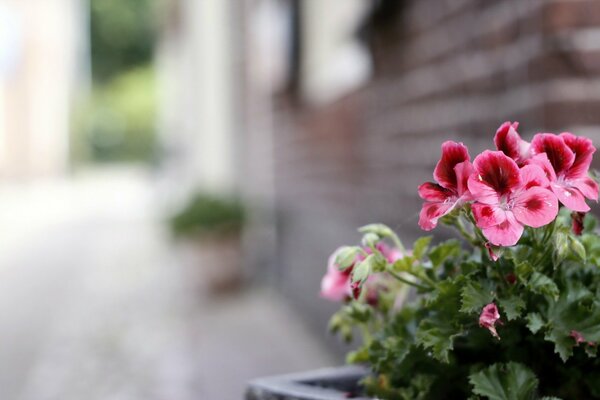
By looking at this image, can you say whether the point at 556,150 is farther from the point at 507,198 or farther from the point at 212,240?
the point at 212,240

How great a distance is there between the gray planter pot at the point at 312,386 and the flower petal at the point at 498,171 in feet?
1.05

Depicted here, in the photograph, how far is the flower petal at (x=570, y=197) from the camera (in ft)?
3.39

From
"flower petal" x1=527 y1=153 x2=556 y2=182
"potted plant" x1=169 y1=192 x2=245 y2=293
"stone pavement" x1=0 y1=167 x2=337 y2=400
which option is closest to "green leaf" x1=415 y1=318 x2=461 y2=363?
"flower petal" x1=527 y1=153 x2=556 y2=182

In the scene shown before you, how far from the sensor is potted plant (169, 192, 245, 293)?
6723 millimetres

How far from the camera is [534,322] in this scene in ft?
3.48

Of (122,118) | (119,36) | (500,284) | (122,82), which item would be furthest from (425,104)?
(122,118)

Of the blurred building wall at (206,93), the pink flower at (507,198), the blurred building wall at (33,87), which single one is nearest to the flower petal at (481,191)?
the pink flower at (507,198)

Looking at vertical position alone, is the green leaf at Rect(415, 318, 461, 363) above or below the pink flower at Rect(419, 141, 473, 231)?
below

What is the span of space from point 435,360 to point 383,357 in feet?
0.22

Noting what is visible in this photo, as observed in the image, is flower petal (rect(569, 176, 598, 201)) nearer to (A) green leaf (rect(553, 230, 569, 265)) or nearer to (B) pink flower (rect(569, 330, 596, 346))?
(A) green leaf (rect(553, 230, 569, 265))

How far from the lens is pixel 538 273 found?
1.10 metres

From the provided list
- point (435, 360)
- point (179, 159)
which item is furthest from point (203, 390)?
point (179, 159)

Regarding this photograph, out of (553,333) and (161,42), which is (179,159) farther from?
(553,333)

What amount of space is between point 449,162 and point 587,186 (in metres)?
0.17
